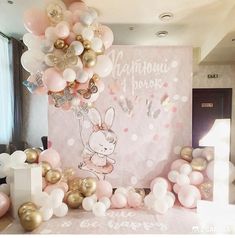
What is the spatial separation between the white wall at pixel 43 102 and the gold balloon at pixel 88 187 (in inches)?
17.0

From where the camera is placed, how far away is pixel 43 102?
1565mm

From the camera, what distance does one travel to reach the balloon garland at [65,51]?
131 centimetres

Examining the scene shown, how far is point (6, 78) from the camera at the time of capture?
157 centimetres

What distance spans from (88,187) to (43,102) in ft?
2.10

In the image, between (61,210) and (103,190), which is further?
(103,190)

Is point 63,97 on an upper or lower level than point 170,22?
lower

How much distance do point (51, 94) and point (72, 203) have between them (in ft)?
2.32

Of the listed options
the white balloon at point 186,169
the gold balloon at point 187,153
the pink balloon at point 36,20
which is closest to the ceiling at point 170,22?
the pink balloon at point 36,20

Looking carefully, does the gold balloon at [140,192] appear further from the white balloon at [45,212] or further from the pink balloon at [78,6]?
the pink balloon at [78,6]

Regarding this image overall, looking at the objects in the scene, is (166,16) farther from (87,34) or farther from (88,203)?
(88,203)

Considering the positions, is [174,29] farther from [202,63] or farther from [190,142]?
[190,142]

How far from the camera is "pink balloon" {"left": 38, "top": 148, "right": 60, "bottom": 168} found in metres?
1.58

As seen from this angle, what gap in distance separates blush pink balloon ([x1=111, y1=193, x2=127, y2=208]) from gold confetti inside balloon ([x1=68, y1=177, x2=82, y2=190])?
0.79ft

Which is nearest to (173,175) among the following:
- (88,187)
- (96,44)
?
(88,187)
